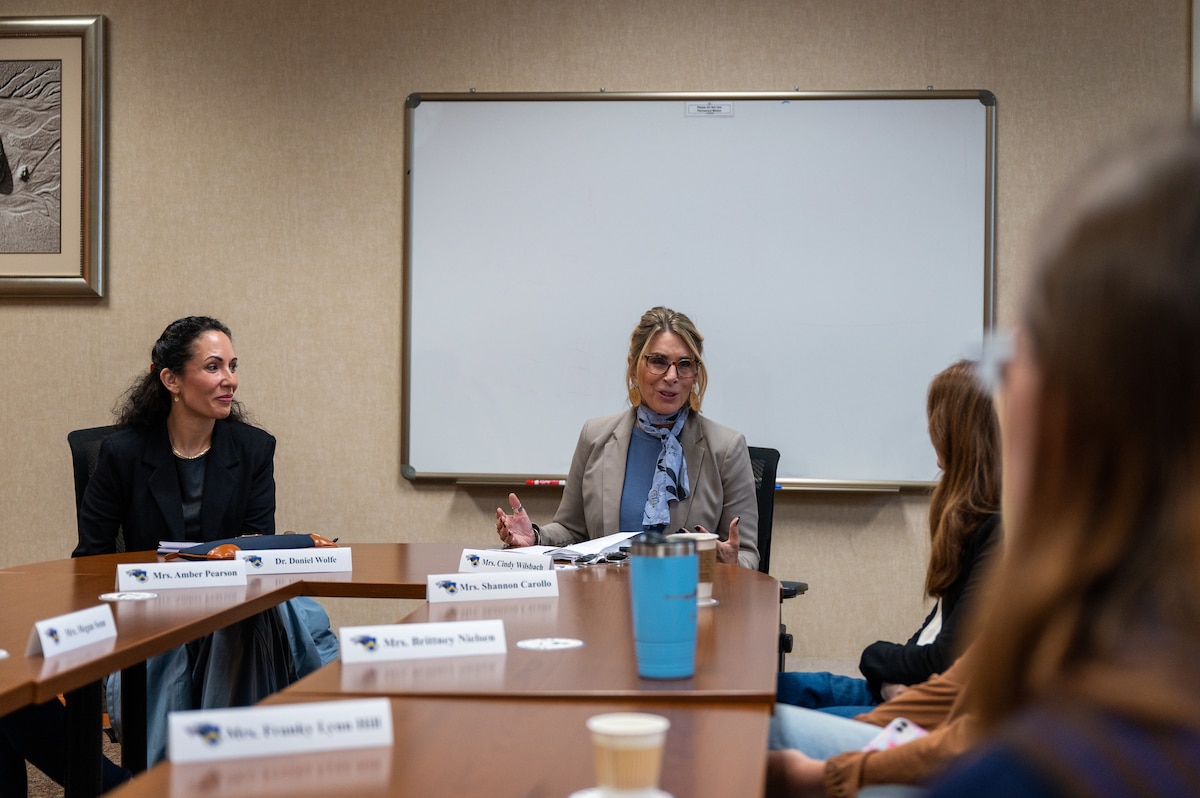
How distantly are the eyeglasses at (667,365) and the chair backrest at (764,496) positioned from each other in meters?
0.36

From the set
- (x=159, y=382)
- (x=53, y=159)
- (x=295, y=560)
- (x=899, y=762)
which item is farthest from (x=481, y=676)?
(x=53, y=159)

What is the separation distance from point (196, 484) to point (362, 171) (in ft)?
5.00

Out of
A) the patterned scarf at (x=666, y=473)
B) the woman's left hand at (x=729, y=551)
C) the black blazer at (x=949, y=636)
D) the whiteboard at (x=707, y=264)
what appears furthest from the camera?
the whiteboard at (x=707, y=264)

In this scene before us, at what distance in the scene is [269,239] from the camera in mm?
4305

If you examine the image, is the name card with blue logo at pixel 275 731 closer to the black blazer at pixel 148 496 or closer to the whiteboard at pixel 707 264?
the black blazer at pixel 148 496

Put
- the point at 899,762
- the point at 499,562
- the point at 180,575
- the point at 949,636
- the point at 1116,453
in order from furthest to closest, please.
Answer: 1. the point at 499,562
2. the point at 180,575
3. the point at 949,636
4. the point at 899,762
5. the point at 1116,453

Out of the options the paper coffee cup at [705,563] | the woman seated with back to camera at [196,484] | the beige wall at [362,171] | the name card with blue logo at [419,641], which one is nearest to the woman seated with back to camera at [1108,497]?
the name card with blue logo at [419,641]

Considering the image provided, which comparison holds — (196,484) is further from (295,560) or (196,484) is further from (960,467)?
(960,467)

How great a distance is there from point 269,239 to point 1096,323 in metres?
4.15

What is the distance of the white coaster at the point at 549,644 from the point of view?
158 centimetres

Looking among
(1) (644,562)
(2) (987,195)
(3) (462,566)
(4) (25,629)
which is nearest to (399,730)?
(1) (644,562)

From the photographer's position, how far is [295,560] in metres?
2.50

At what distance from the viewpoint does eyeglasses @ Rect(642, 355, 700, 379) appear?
3295 mm

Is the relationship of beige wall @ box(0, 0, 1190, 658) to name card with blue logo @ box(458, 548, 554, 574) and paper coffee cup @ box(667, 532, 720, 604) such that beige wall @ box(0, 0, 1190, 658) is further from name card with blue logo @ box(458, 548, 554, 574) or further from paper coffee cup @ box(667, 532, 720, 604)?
paper coffee cup @ box(667, 532, 720, 604)
